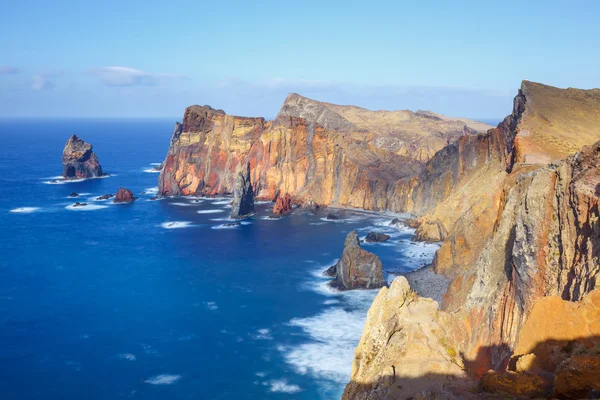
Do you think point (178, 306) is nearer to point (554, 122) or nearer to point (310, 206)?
point (554, 122)

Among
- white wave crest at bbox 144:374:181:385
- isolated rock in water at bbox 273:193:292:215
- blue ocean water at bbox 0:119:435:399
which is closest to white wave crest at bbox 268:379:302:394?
blue ocean water at bbox 0:119:435:399

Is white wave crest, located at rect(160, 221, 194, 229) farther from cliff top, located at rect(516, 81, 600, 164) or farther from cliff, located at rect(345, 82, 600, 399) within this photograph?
cliff top, located at rect(516, 81, 600, 164)

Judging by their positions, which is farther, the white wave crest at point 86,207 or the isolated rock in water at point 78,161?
the isolated rock in water at point 78,161

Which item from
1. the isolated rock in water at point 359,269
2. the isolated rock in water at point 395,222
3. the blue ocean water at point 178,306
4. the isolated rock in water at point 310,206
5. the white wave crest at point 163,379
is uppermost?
the isolated rock in water at point 310,206

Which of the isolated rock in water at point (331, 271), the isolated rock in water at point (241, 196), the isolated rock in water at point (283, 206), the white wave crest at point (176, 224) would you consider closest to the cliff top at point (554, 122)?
the isolated rock in water at point (331, 271)

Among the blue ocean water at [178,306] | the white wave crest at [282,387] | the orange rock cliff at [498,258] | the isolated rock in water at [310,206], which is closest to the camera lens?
the orange rock cliff at [498,258]

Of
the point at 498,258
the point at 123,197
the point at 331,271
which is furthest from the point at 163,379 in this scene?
the point at 123,197

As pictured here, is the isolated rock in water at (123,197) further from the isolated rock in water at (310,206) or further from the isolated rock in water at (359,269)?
the isolated rock in water at (359,269)

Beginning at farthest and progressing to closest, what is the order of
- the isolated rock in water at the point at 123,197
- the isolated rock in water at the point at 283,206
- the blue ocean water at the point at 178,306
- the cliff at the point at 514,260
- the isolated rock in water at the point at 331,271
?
the isolated rock in water at the point at 123,197 < the isolated rock in water at the point at 283,206 < the isolated rock in water at the point at 331,271 < the blue ocean water at the point at 178,306 < the cliff at the point at 514,260
